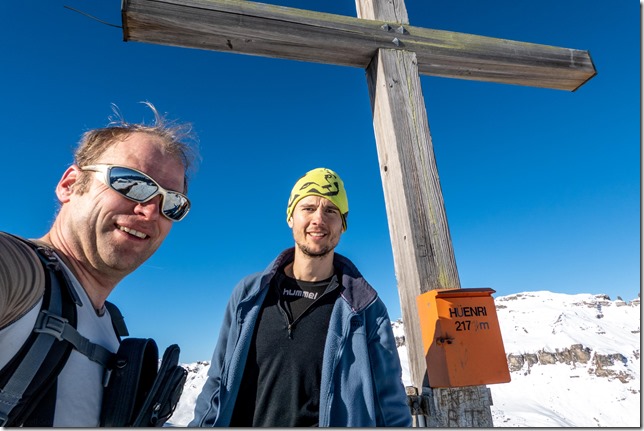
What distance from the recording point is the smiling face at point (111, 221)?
4.96 feet

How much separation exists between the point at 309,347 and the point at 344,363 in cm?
25

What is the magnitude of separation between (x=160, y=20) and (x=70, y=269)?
1537mm

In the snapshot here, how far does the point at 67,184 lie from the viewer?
166 centimetres

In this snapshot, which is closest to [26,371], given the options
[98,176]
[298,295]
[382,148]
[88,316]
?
[88,316]

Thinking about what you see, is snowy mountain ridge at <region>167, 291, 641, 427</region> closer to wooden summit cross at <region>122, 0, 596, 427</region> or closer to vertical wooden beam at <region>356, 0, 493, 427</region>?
wooden summit cross at <region>122, 0, 596, 427</region>

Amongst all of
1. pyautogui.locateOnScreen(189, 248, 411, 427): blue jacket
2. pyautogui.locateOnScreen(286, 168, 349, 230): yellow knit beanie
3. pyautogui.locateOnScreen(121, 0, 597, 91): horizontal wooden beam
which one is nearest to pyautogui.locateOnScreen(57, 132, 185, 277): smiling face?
pyautogui.locateOnScreen(121, 0, 597, 91): horizontal wooden beam

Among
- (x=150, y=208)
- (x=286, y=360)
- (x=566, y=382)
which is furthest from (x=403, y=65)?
(x=566, y=382)

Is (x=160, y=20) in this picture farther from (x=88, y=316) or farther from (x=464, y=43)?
(x=464, y=43)

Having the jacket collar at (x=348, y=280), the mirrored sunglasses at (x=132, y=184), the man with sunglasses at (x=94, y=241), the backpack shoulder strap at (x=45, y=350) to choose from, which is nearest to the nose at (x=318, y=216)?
the jacket collar at (x=348, y=280)

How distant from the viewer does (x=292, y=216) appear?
3211 mm

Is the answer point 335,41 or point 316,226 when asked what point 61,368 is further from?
point 335,41

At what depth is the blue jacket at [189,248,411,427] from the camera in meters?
2.33

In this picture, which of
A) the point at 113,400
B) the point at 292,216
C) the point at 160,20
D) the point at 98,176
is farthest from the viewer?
the point at 292,216

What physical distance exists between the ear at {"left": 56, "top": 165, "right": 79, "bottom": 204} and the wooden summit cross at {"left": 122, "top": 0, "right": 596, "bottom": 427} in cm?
104
